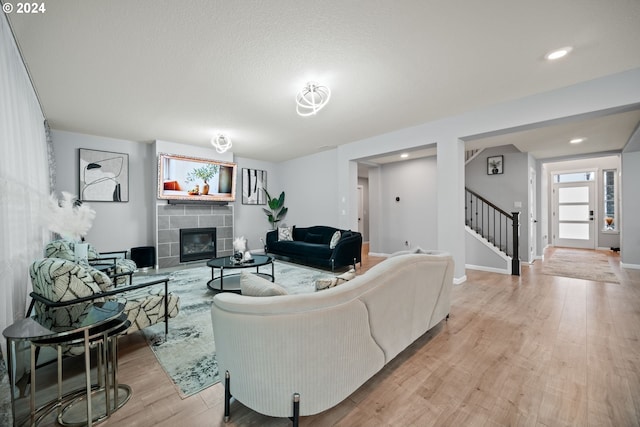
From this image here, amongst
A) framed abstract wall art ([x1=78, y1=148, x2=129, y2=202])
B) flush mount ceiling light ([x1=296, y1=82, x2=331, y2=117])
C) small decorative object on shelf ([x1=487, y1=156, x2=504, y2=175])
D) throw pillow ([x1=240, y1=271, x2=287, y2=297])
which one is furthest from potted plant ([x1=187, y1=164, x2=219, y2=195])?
small decorative object on shelf ([x1=487, y1=156, x2=504, y2=175])

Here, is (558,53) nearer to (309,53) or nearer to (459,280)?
(309,53)

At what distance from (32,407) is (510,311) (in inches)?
161

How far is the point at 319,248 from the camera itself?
205 inches

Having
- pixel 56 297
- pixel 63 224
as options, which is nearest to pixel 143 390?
pixel 56 297

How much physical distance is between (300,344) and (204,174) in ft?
18.0

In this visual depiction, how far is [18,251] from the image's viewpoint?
219 centimetres

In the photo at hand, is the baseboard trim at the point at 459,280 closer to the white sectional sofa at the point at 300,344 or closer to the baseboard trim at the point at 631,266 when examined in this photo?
the white sectional sofa at the point at 300,344

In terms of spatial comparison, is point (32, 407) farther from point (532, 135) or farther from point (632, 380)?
point (532, 135)

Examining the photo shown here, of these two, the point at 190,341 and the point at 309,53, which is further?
the point at 309,53

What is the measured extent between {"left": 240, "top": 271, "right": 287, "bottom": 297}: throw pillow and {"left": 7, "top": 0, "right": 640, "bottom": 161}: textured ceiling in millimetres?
1967

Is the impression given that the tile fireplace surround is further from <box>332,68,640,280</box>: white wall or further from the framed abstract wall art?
<box>332,68,640,280</box>: white wall

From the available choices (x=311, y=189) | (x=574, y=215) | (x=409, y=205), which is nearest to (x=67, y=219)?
(x=311, y=189)

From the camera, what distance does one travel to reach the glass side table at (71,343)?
129 centimetres

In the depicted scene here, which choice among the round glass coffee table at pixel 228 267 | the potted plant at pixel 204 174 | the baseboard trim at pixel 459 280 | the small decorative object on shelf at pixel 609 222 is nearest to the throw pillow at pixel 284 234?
the potted plant at pixel 204 174
